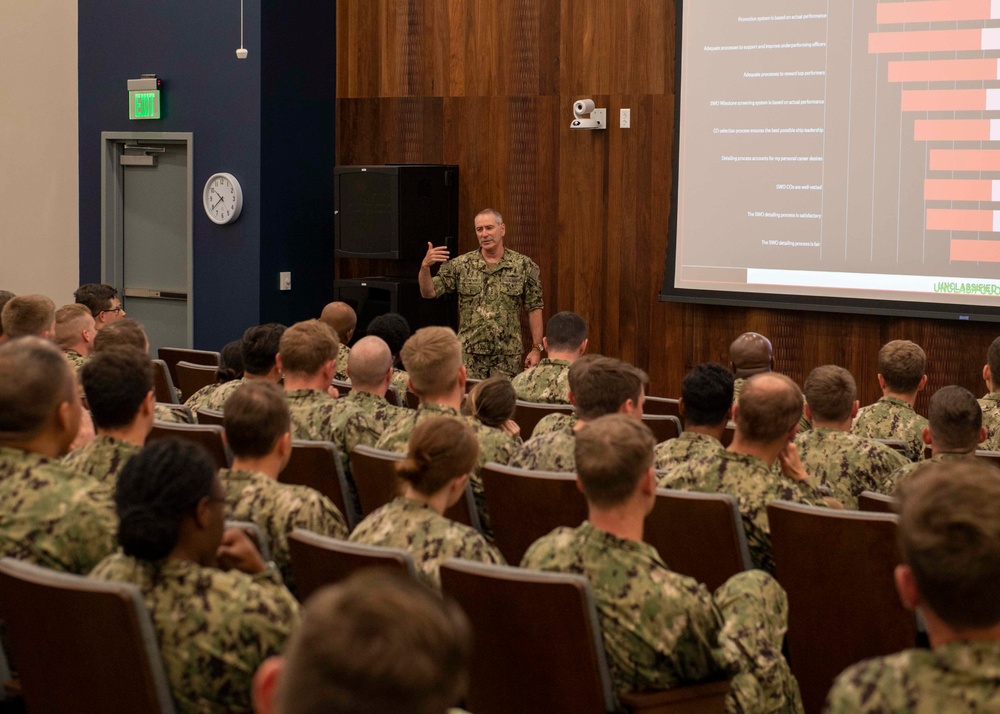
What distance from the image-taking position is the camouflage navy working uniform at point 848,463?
13.2 ft

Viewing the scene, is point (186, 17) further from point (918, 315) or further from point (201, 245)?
point (918, 315)

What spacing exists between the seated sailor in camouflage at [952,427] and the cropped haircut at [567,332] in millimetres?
2398

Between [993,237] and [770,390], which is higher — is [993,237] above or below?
above

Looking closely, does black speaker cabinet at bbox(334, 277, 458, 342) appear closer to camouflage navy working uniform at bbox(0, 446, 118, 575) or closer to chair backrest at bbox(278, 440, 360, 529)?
chair backrest at bbox(278, 440, 360, 529)

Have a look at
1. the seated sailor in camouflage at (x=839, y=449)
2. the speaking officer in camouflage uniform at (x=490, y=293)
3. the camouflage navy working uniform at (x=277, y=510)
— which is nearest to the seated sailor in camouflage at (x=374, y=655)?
the camouflage navy working uniform at (x=277, y=510)

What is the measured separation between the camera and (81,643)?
7.00 ft

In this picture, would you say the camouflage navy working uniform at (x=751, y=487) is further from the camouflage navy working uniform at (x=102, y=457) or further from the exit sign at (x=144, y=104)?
the exit sign at (x=144, y=104)

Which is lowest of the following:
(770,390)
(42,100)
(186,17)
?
(770,390)

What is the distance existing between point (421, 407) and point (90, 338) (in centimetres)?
233

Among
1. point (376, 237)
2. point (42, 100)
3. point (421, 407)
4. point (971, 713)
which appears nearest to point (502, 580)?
point (971, 713)

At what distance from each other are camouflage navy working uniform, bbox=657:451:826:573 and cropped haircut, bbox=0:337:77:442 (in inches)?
70.3

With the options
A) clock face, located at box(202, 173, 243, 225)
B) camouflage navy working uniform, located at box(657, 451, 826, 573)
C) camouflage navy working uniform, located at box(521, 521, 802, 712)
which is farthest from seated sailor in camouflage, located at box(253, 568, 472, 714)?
clock face, located at box(202, 173, 243, 225)

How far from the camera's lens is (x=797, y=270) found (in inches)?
309

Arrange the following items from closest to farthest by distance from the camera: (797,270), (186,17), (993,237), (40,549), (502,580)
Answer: (502,580)
(40,549)
(993,237)
(797,270)
(186,17)
